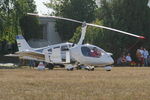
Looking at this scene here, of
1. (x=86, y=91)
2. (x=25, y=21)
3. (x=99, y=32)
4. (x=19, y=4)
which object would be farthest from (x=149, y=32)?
(x=86, y=91)

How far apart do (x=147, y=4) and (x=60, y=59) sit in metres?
24.6

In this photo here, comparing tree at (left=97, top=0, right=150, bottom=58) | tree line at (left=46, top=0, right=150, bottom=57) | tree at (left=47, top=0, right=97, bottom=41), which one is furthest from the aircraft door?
tree at (left=47, top=0, right=97, bottom=41)

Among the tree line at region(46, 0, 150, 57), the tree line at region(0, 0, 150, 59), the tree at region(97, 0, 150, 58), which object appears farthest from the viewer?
the tree at region(97, 0, 150, 58)

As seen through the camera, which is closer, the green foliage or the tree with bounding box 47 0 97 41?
the green foliage

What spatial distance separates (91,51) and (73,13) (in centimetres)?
3827

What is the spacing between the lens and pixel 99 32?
153 ft

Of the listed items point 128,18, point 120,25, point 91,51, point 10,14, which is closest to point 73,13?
point 128,18

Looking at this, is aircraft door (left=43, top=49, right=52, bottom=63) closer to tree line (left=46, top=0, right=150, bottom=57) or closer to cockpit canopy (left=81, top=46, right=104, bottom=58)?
cockpit canopy (left=81, top=46, right=104, bottom=58)

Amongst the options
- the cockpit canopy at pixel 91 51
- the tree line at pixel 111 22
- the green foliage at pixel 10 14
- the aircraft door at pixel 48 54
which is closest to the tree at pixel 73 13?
the tree line at pixel 111 22

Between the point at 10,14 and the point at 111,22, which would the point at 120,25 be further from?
the point at 10,14

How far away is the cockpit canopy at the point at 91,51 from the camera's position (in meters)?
26.7

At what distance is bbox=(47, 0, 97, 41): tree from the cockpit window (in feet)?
122

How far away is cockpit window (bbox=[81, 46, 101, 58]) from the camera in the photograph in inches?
1049

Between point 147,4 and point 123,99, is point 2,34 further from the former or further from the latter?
point 123,99
